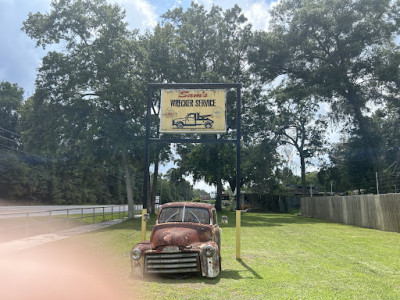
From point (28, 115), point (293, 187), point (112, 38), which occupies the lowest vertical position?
point (293, 187)

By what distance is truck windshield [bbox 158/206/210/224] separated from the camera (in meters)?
8.55

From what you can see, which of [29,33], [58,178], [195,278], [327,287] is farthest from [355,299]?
[58,178]

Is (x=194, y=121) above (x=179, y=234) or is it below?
above

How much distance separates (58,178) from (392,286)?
6669 centimetres

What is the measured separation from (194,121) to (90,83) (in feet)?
73.9

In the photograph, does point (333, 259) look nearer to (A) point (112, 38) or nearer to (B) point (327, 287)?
(B) point (327, 287)

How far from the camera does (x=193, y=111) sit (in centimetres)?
1114

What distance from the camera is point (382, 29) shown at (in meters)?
34.6

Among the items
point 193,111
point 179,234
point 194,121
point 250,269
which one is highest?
point 193,111

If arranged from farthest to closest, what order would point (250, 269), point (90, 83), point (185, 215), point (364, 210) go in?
1. point (90, 83)
2. point (364, 210)
3. point (250, 269)
4. point (185, 215)

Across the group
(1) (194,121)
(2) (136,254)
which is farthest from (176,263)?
(1) (194,121)

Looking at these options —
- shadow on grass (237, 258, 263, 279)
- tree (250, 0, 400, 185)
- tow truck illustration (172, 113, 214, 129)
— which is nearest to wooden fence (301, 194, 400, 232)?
tree (250, 0, 400, 185)

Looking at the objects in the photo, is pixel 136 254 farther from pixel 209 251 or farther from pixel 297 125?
pixel 297 125

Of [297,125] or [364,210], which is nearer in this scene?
[364,210]
